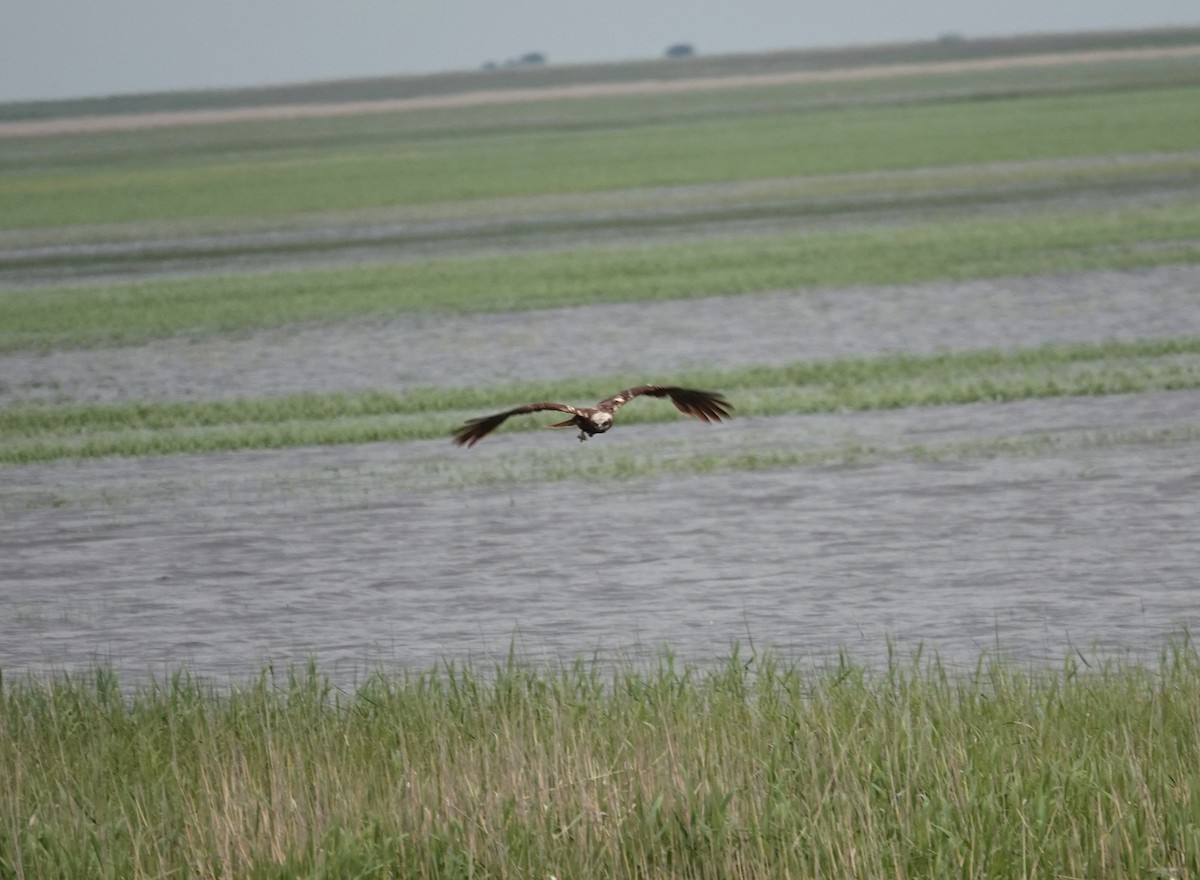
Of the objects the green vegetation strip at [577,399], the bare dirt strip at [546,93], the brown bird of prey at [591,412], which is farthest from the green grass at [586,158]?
the bare dirt strip at [546,93]

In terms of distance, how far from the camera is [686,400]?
8031mm

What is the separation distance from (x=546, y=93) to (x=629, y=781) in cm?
16506

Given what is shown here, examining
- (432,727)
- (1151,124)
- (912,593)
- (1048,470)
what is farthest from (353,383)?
(1151,124)

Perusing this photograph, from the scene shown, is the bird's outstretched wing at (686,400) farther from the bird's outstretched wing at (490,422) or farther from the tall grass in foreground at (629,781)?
the tall grass in foreground at (629,781)

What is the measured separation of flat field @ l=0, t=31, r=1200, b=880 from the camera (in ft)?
27.5

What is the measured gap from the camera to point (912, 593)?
1362cm

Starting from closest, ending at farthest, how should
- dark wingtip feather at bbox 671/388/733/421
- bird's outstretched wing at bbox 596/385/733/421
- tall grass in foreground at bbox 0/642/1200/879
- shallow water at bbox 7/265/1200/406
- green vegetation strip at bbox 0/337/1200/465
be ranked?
bird's outstretched wing at bbox 596/385/733/421
dark wingtip feather at bbox 671/388/733/421
tall grass in foreground at bbox 0/642/1200/879
green vegetation strip at bbox 0/337/1200/465
shallow water at bbox 7/265/1200/406

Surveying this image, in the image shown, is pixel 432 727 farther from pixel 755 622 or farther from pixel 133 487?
pixel 133 487

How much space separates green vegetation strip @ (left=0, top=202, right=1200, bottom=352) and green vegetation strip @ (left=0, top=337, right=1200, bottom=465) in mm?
8198

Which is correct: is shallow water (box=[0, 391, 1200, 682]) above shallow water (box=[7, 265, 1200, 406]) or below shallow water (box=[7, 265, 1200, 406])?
below

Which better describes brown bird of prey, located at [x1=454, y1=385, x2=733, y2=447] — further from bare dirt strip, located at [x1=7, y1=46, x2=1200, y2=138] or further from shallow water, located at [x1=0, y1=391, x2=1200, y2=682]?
bare dirt strip, located at [x1=7, y1=46, x2=1200, y2=138]

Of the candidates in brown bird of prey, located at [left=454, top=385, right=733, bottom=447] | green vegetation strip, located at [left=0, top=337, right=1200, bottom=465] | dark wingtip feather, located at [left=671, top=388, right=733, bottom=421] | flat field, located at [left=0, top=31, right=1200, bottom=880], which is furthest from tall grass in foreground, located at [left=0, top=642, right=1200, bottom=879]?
green vegetation strip, located at [left=0, top=337, right=1200, bottom=465]

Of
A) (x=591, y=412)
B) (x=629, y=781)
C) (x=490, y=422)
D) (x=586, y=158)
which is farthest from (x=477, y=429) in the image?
(x=586, y=158)

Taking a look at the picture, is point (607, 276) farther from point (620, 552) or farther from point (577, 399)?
point (620, 552)
